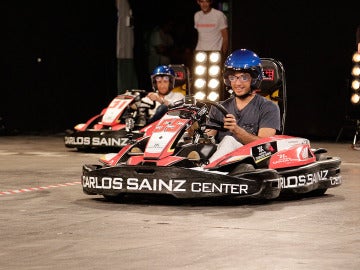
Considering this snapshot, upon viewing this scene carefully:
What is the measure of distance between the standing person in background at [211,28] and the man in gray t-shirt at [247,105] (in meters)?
6.60

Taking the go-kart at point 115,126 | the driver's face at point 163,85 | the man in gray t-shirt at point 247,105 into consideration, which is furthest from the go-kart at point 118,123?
the man in gray t-shirt at point 247,105

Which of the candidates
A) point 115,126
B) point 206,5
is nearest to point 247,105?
point 115,126

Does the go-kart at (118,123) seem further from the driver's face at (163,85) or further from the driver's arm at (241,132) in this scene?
the driver's arm at (241,132)

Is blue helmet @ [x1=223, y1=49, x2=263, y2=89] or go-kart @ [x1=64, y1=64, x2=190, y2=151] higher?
blue helmet @ [x1=223, y1=49, x2=263, y2=89]

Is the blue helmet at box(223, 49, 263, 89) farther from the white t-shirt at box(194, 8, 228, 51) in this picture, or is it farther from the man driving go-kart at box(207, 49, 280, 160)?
the white t-shirt at box(194, 8, 228, 51)

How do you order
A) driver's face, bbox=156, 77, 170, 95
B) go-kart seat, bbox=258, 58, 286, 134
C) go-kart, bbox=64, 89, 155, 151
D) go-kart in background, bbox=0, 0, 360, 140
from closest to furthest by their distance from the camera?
go-kart seat, bbox=258, 58, 286, 134 → driver's face, bbox=156, 77, 170, 95 → go-kart, bbox=64, 89, 155, 151 → go-kart in background, bbox=0, 0, 360, 140

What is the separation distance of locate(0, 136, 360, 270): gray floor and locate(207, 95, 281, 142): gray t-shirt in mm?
625

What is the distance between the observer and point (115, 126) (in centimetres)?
1434

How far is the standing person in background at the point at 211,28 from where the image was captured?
15.6 m

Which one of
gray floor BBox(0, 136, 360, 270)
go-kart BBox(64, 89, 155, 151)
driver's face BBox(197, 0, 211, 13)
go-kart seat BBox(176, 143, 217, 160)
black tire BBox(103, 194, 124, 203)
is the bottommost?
go-kart BBox(64, 89, 155, 151)

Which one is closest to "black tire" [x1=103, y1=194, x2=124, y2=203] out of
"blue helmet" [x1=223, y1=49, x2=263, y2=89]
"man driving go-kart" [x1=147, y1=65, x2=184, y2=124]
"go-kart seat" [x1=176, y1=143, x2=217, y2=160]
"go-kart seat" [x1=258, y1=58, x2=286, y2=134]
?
"go-kart seat" [x1=176, y1=143, x2=217, y2=160]

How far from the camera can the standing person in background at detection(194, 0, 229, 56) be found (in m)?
15.6

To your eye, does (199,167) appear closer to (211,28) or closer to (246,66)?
(246,66)

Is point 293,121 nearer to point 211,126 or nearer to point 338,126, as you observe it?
point 338,126
